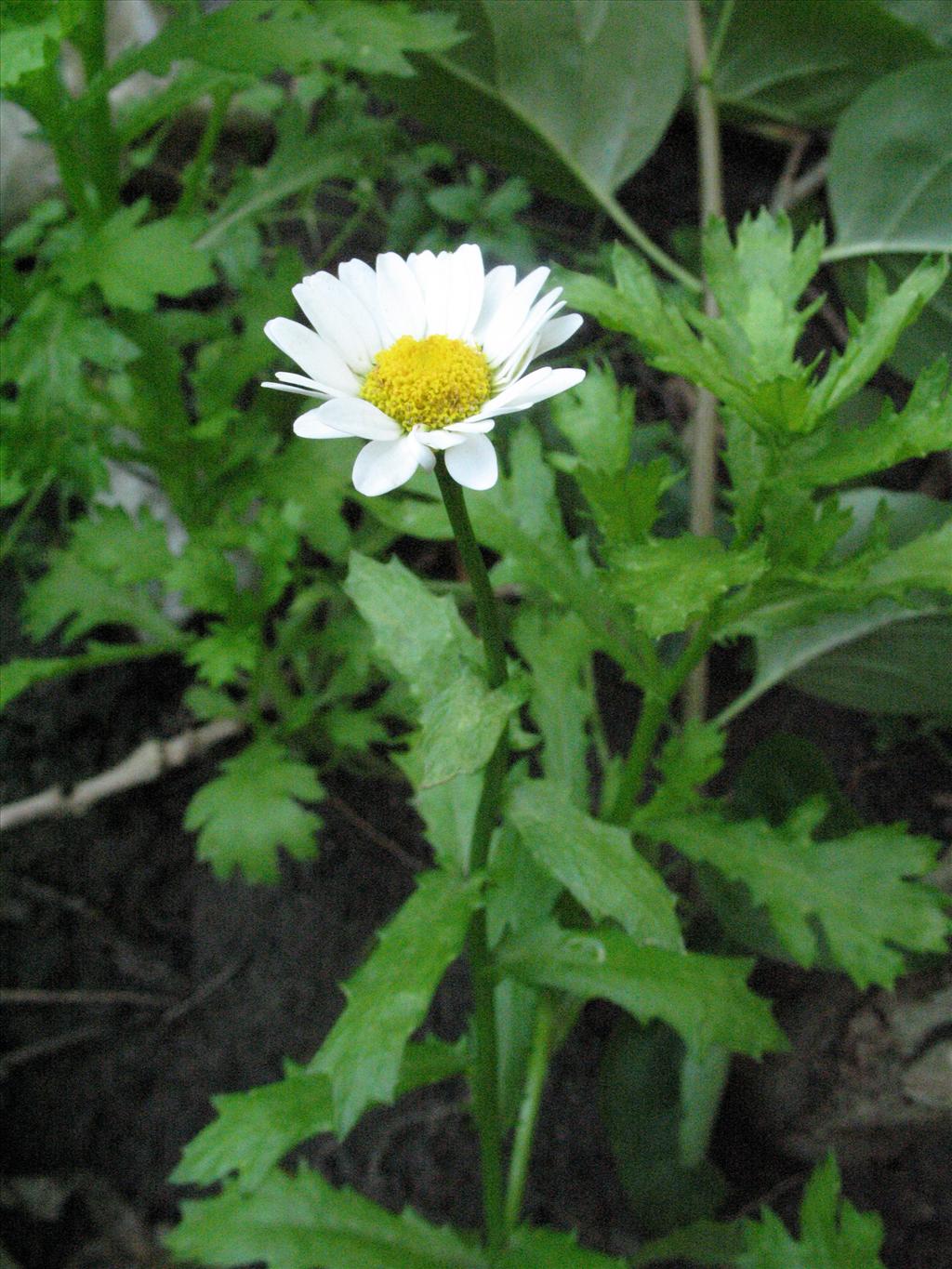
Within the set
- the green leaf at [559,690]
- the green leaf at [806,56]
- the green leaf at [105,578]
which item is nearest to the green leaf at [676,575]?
the green leaf at [559,690]

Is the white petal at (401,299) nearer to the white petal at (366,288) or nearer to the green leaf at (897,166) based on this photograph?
the white petal at (366,288)

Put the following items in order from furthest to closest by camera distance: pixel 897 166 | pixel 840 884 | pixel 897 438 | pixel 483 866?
1. pixel 897 166
2. pixel 840 884
3. pixel 483 866
4. pixel 897 438

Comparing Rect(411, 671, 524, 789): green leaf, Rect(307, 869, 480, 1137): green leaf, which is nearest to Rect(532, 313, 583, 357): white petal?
Rect(411, 671, 524, 789): green leaf

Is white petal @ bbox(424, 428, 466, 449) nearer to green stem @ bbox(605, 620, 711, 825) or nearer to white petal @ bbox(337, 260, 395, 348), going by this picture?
white petal @ bbox(337, 260, 395, 348)

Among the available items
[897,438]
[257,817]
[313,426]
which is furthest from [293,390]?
[257,817]

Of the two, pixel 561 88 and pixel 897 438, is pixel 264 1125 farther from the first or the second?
pixel 561 88

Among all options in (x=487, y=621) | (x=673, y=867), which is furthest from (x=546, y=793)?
(x=673, y=867)
